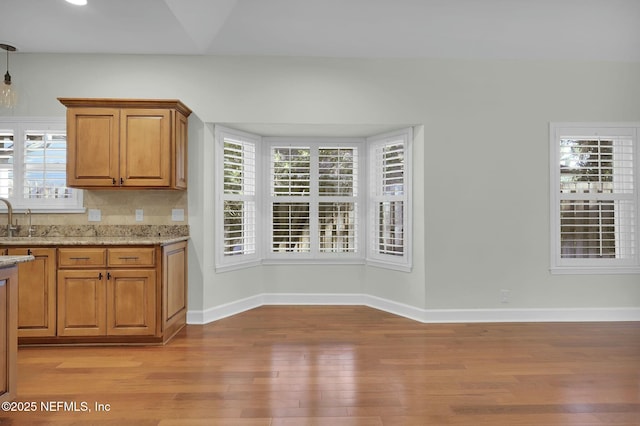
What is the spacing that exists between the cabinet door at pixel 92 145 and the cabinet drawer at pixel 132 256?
0.76 metres

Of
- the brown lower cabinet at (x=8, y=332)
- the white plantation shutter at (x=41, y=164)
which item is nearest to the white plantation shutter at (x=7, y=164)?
the white plantation shutter at (x=41, y=164)

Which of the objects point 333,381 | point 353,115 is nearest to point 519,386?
point 333,381

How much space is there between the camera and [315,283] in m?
4.83

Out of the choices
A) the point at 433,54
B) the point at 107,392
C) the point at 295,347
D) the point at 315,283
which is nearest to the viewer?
the point at 107,392

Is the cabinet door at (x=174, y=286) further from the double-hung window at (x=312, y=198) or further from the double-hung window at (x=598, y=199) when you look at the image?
the double-hung window at (x=598, y=199)

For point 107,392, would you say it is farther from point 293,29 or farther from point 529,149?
point 529,149

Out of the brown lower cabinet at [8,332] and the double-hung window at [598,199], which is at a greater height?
the double-hung window at [598,199]

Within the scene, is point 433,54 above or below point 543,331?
above

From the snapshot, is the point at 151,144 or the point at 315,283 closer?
the point at 151,144

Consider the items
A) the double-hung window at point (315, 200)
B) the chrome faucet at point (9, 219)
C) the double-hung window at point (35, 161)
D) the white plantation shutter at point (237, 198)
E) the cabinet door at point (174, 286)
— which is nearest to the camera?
the cabinet door at point (174, 286)

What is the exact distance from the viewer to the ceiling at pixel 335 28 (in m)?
3.56

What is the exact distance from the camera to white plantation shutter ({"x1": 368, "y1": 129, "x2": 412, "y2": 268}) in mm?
4387

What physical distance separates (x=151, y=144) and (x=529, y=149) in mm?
3839

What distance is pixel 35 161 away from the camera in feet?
13.5
